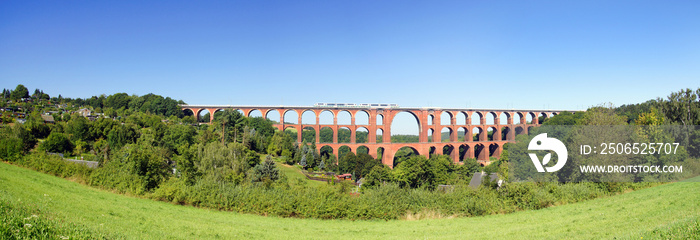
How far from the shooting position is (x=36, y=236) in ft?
13.8

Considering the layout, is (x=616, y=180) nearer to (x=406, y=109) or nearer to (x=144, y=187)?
(x=144, y=187)

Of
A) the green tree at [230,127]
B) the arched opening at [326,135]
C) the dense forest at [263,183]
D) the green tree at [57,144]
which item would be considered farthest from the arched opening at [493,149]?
the green tree at [57,144]

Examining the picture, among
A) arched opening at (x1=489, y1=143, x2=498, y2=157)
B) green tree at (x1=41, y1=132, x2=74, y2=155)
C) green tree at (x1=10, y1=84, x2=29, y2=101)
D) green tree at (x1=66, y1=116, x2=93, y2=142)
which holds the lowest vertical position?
arched opening at (x1=489, y1=143, x2=498, y2=157)

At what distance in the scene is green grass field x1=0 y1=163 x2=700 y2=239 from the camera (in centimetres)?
692

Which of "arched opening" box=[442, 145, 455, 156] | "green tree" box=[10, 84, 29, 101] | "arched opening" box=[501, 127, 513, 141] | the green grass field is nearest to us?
the green grass field

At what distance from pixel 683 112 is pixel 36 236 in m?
38.5

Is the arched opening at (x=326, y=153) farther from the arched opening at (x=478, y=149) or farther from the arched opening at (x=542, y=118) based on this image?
the arched opening at (x=542, y=118)

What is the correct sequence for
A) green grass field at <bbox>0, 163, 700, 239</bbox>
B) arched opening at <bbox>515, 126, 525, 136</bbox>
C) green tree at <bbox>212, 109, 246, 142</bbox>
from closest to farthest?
green grass field at <bbox>0, 163, 700, 239</bbox>, green tree at <bbox>212, 109, 246, 142</bbox>, arched opening at <bbox>515, 126, 525, 136</bbox>

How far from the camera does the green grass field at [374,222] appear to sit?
273 inches

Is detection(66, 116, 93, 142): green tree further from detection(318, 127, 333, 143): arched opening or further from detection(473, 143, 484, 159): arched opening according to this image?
detection(318, 127, 333, 143): arched opening

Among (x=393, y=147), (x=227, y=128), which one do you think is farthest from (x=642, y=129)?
(x=227, y=128)

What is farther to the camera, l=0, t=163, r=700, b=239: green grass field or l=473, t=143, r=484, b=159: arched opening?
l=473, t=143, r=484, b=159: arched opening

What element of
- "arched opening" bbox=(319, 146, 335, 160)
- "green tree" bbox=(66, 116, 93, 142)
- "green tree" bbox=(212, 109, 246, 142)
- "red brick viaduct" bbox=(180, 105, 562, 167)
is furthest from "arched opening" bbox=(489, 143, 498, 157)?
"green tree" bbox=(66, 116, 93, 142)

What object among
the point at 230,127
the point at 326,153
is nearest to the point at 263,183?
the point at 230,127
